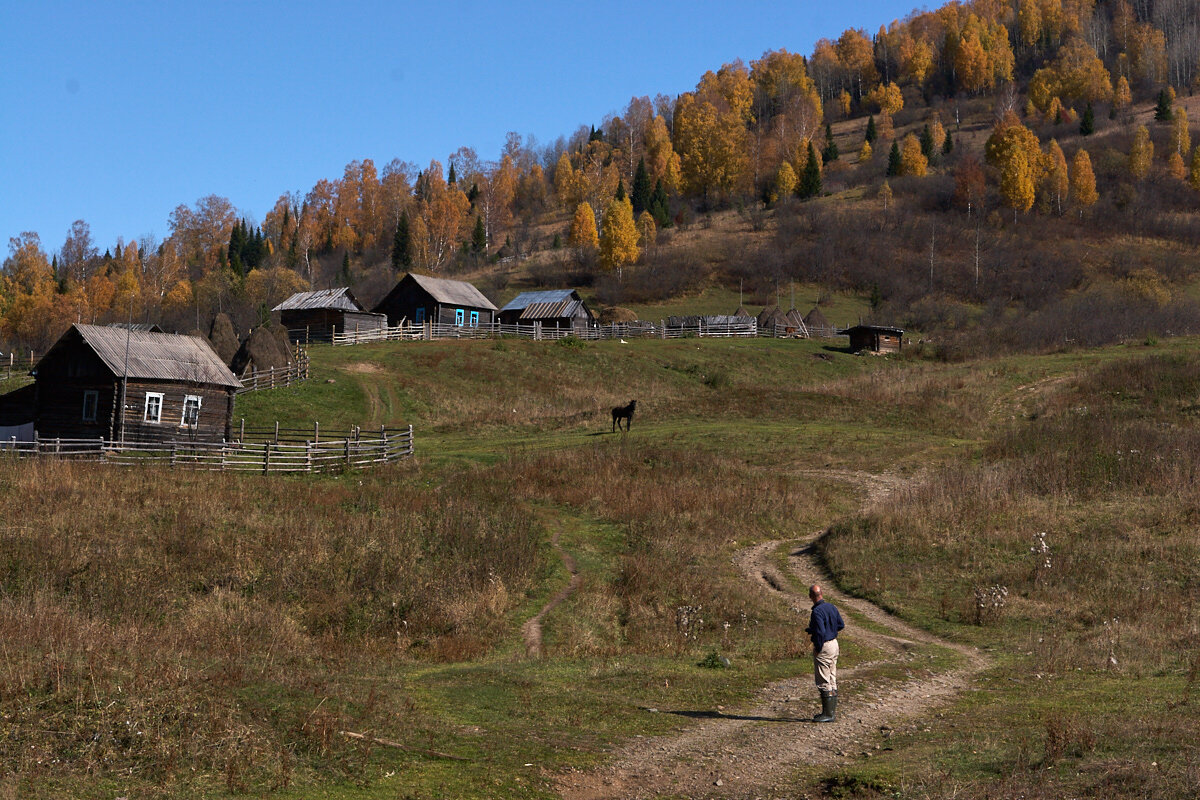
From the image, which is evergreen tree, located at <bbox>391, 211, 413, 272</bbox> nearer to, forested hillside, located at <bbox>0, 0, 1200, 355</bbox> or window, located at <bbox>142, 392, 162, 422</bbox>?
forested hillside, located at <bbox>0, 0, 1200, 355</bbox>

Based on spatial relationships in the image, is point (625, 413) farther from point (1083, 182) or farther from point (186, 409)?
point (1083, 182)

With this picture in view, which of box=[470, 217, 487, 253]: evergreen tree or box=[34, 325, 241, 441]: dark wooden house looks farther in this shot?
box=[470, 217, 487, 253]: evergreen tree

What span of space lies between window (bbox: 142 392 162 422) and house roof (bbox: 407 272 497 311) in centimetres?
3943

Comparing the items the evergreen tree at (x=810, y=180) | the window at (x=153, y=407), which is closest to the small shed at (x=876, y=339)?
the window at (x=153, y=407)

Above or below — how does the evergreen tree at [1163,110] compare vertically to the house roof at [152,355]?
above

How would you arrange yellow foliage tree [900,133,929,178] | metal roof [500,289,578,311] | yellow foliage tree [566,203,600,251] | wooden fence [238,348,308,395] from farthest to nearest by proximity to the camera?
yellow foliage tree [900,133,929,178], yellow foliage tree [566,203,600,251], metal roof [500,289,578,311], wooden fence [238,348,308,395]

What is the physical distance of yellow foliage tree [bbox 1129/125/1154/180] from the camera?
133m

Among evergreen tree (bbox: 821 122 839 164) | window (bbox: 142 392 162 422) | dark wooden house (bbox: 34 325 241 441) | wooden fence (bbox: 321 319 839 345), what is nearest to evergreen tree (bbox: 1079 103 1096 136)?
evergreen tree (bbox: 821 122 839 164)

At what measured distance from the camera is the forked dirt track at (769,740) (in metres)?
11.0

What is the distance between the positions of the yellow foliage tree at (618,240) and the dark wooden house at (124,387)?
75182mm

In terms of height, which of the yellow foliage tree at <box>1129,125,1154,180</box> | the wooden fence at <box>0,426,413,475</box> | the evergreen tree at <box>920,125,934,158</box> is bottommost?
the wooden fence at <box>0,426,413,475</box>

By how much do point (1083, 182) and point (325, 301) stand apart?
319 feet

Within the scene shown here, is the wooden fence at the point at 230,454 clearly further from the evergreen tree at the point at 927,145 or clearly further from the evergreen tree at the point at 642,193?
the evergreen tree at the point at 927,145

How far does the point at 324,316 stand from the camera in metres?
79.2
